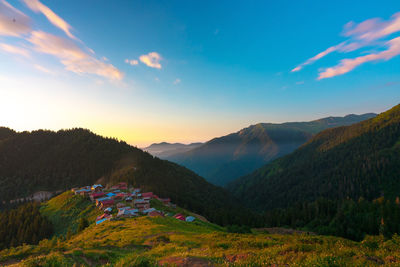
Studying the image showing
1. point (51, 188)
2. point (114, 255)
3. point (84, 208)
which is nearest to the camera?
point (114, 255)

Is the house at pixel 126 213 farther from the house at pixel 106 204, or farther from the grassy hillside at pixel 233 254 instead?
the grassy hillside at pixel 233 254

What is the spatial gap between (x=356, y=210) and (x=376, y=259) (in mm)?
137683

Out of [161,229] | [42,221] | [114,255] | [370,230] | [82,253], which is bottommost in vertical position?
[370,230]

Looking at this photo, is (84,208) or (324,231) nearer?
(84,208)

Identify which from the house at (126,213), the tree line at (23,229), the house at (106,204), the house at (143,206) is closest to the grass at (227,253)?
the house at (126,213)

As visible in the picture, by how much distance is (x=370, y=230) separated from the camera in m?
93.6

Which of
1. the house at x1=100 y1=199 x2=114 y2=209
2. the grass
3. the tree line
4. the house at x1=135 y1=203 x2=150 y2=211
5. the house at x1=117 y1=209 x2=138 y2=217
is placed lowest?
the tree line

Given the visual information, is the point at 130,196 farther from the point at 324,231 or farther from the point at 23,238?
the point at 324,231

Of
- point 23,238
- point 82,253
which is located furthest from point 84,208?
point 82,253

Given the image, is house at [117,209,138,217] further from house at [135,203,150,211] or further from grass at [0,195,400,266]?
grass at [0,195,400,266]

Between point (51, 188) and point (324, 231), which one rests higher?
Result: point (51, 188)

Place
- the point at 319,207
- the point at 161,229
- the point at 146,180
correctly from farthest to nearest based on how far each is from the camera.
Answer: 1. the point at 146,180
2. the point at 319,207
3. the point at 161,229

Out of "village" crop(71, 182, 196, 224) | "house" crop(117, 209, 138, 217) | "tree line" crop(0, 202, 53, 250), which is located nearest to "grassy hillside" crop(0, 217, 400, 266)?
"house" crop(117, 209, 138, 217)

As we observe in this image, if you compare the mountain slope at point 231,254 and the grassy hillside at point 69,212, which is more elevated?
the mountain slope at point 231,254
